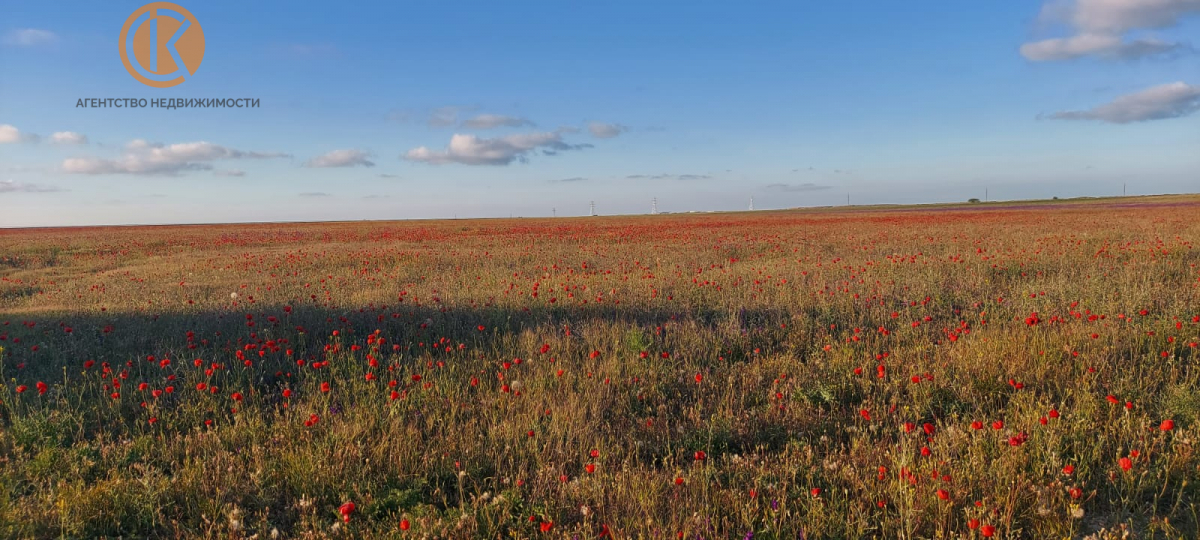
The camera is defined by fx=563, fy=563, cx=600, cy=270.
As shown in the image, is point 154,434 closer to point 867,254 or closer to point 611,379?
point 611,379

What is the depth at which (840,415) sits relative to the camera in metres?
4.20

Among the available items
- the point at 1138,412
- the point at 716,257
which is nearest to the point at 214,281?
the point at 716,257

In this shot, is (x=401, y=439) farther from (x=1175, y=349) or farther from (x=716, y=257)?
(x=716, y=257)

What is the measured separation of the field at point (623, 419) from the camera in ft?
9.77

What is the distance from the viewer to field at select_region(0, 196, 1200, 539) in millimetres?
2977

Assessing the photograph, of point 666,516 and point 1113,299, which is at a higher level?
point 1113,299

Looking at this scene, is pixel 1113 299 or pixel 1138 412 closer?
pixel 1138 412

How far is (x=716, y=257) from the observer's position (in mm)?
15422

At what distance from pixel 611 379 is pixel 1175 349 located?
529 centimetres

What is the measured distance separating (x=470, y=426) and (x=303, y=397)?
69.6 inches

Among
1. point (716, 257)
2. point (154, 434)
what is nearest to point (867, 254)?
point (716, 257)

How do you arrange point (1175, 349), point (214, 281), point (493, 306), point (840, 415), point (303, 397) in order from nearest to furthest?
point (840, 415)
point (303, 397)
point (1175, 349)
point (493, 306)
point (214, 281)

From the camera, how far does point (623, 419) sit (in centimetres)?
420

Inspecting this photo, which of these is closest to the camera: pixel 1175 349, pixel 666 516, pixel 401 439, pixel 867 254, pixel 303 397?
pixel 666 516
